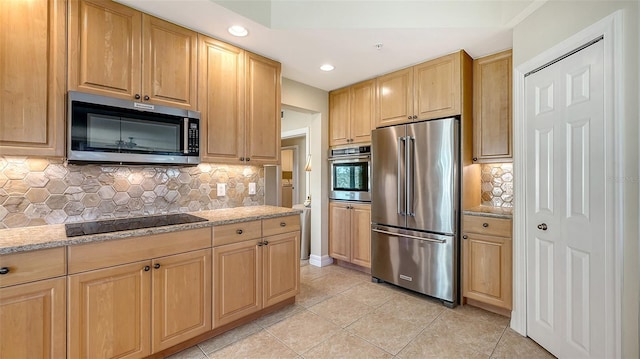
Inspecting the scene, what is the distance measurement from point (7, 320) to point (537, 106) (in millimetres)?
3394

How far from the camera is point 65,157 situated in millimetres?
1726

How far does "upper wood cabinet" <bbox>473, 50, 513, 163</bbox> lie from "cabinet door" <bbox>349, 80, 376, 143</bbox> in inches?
43.4

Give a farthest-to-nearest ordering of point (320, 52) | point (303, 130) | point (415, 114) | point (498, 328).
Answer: point (303, 130) → point (415, 114) → point (320, 52) → point (498, 328)

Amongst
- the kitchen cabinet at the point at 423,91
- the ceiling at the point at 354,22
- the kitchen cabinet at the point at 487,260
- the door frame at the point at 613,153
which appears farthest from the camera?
the kitchen cabinet at the point at 423,91

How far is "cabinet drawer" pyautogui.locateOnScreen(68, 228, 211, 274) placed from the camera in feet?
4.91

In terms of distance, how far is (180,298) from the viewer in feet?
6.17

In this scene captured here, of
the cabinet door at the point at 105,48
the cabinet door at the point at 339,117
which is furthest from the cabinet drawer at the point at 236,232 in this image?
the cabinet door at the point at 339,117

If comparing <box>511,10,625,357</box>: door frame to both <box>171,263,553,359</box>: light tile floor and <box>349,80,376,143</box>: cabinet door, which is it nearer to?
<box>171,263,553,359</box>: light tile floor

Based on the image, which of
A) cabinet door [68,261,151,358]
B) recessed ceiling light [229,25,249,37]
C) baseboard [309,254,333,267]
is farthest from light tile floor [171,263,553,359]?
recessed ceiling light [229,25,249,37]

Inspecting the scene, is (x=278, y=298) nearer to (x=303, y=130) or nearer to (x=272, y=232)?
(x=272, y=232)

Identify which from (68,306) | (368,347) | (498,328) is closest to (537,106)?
(498,328)

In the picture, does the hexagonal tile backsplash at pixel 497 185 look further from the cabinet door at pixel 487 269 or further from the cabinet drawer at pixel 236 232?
the cabinet drawer at pixel 236 232

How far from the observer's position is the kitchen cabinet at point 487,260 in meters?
2.45

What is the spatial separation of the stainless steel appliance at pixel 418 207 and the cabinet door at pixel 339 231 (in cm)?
44
